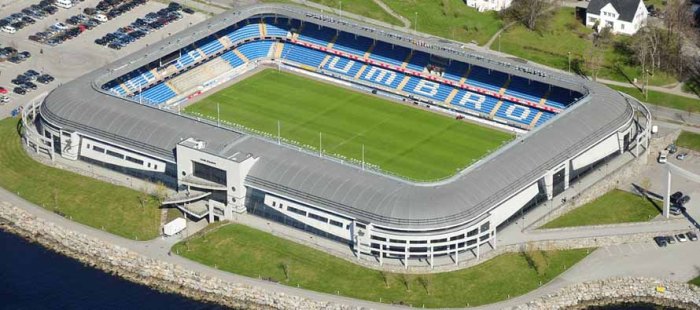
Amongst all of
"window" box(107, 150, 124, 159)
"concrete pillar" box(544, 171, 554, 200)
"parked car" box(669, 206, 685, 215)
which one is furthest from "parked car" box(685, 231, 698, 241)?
"window" box(107, 150, 124, 159)

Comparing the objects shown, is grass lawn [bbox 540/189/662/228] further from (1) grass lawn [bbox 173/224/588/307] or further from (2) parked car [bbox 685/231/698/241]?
(1) grass lawn [bbox 173/224/588/307]

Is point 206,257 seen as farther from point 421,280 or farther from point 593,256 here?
point 593,256

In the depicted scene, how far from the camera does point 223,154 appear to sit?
188 metres

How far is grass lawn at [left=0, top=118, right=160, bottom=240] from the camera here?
188m

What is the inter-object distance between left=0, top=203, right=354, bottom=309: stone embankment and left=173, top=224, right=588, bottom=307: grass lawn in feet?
10.5

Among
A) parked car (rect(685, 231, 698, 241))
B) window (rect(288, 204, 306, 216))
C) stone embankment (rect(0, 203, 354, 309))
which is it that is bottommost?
stone embankment (rect(0, 203, 354, 309))

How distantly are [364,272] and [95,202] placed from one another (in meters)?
42.8

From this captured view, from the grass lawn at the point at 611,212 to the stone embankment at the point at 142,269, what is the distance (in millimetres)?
37881

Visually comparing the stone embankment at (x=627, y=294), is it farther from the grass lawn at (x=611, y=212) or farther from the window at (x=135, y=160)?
the window at (x=135, y=160)

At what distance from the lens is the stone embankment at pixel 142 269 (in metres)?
172

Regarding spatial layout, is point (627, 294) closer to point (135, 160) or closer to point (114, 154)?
point (135, 160)

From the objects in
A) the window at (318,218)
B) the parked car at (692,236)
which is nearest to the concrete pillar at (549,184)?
the parked car at (692,236)

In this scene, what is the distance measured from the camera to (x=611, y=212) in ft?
627

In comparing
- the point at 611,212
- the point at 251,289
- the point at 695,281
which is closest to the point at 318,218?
the point at 251,289
